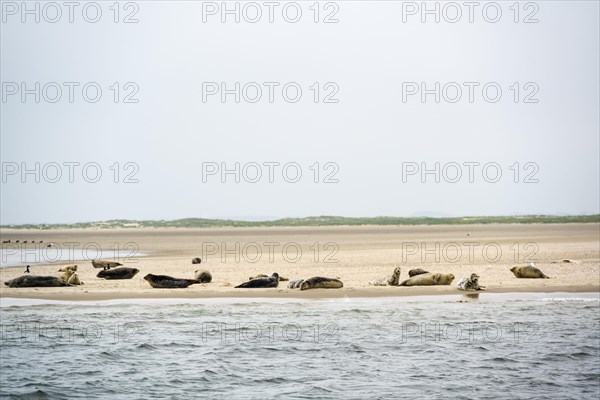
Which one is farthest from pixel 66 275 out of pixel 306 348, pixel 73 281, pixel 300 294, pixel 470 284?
pixel 470 284

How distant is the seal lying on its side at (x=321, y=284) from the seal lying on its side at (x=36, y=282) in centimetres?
744

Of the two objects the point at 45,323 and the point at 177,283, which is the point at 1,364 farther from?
the point at 177,283

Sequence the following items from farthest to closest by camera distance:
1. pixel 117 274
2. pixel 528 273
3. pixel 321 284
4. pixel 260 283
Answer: pixel 117 274, pixel 528 273, pixel 260 283, pixel 321 284

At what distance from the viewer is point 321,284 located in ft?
71.3

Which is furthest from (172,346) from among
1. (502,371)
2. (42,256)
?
(42,256)

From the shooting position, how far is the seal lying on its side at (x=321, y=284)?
21688mm

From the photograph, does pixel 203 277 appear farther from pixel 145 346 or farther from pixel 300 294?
pixel 145 346

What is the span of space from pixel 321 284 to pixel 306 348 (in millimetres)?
7511

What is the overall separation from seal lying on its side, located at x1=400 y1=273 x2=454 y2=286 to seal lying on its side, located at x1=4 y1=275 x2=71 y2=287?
1053 centimetres

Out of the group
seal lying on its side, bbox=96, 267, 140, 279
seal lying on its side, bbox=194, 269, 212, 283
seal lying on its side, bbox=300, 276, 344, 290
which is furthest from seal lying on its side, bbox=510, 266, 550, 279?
seal lying on its side, bbox=96, 267, 140, 279

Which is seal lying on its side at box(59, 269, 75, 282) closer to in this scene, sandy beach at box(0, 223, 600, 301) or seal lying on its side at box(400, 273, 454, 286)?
sandy beach at box(0, 223, 600, 301)

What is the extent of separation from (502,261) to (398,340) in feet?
48.0

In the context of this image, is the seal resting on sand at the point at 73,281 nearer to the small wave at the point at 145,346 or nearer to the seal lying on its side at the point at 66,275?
the seal lying on its side at the point at 66,275

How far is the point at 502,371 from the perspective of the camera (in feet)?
41.0
